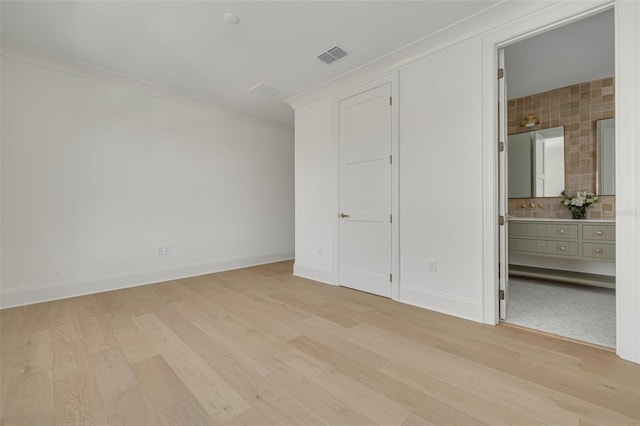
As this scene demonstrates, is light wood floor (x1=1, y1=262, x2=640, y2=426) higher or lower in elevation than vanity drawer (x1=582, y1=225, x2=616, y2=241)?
lower

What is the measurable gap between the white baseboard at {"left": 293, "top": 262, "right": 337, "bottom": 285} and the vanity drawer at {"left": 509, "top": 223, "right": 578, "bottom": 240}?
2.67 meters

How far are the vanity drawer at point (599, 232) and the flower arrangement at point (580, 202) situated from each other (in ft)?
1.45

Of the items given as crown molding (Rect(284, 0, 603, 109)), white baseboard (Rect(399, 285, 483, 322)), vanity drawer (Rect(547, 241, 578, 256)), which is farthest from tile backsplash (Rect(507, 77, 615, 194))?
white baseboard (Rect(399, 285, 483, 322))

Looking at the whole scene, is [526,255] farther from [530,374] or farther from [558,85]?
[530,374]

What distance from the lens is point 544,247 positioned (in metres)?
3.59

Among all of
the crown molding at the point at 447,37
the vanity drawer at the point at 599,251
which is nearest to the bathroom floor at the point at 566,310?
the vanity drawer at the point at 599,251

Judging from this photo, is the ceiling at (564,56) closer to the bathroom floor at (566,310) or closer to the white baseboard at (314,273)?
the bathroom floor at (566,310)

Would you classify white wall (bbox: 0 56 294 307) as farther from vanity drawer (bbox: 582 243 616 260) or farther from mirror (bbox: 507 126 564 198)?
vanity drawer (bbox: 582 243 616 260)

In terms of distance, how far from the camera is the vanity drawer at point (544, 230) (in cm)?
339

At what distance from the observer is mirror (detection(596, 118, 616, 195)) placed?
3.45m

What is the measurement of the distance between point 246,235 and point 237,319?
2526 millimetres

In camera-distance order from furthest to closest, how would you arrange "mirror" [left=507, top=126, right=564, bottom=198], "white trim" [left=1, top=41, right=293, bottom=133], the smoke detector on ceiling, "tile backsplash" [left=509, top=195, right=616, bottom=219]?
"mirror" [left=507, top=126, right=564, bottom=198] < the smoke detector on ceiling < "tile backsplash" [left=509, top=195, right=616, bottom=219] < "white trim" [left=1, top=41, right=293, bottom=133]

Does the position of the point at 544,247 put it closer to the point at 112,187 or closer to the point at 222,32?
the point at 222,32

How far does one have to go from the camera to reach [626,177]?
1.79 m
